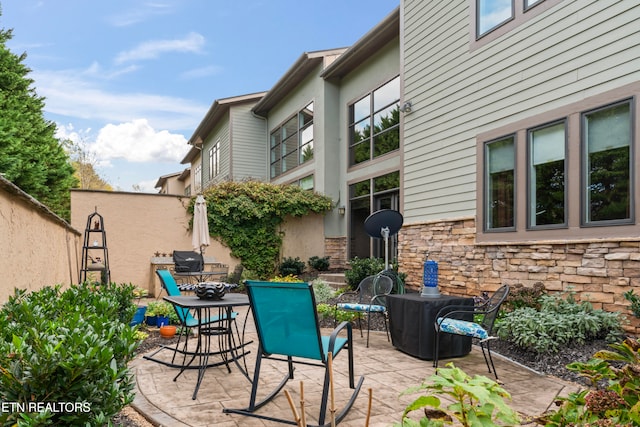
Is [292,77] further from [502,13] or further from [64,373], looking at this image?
[64,373]

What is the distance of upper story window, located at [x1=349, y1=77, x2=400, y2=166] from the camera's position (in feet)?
35.4

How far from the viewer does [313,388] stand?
387 centimetres

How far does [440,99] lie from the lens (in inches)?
328

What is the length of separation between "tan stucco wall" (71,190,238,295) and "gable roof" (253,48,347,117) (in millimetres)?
5351

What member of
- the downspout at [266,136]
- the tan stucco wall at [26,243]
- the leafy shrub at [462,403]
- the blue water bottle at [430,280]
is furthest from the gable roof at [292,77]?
the leafy shrub at [462,403]

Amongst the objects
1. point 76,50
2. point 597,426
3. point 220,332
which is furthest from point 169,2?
point 597,426

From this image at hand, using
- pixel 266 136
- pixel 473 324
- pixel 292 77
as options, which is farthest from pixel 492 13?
pixel 266 136

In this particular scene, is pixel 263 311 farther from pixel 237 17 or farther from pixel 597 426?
pixel 237 17

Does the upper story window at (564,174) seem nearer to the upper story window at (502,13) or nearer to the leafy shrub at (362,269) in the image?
the upper story window at (502,13)

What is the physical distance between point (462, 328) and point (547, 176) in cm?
304

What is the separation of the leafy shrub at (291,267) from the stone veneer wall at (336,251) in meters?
0.96

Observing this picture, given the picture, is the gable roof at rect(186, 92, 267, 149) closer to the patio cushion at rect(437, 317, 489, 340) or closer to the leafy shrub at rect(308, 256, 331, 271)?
the leafy shrub at rect(308, 256, 331, 271)

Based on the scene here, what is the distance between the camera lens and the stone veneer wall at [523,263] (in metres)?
5.17

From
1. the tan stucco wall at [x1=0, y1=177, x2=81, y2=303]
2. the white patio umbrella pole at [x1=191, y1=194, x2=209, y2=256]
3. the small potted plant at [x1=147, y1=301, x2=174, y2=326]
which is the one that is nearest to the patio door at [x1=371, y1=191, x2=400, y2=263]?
the white patio umbrella pole at [x1=191, y1=194, x2=209, y2=256]
